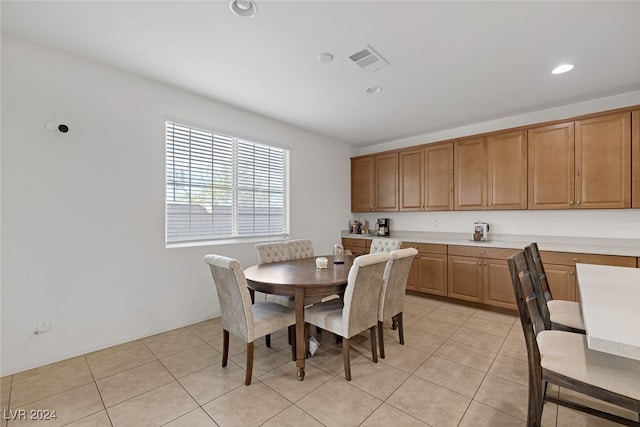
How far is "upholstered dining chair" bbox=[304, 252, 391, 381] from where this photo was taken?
2.05m

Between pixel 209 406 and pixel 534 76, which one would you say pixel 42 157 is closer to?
pixel 209 406

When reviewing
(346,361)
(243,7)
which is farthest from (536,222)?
(243,7)

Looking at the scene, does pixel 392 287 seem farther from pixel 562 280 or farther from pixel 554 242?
pixel 554 242

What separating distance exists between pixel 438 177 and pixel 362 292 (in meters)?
2.85

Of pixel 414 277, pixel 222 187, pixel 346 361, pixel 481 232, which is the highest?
pixel 222 187

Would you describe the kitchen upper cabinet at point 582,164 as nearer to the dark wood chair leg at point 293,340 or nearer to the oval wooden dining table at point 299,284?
the oval wooden dining table at point 299,284

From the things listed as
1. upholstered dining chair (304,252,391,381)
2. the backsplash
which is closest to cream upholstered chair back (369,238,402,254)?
upholstered dining chair (304,252,391,381)

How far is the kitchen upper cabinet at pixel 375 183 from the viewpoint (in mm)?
4762

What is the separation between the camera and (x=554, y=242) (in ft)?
11.5

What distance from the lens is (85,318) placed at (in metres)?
2.46

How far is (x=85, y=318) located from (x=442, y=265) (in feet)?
13.6

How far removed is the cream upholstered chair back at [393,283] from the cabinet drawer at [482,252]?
5.32 feet

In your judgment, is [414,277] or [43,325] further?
[414,277]

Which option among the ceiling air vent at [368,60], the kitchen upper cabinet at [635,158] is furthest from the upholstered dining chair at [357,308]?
the kitchen upper cabinet at [635,158]
